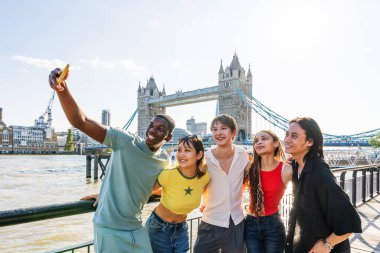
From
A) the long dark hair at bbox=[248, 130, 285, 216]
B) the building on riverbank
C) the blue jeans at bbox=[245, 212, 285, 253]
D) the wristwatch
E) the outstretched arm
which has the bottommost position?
the building on riverbank

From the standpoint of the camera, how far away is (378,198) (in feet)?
21.5


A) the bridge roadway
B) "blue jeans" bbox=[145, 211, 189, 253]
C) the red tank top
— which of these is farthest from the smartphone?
the bridge roadway

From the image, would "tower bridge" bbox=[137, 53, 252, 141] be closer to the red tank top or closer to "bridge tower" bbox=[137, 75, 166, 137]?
"bridge tower" bbox=[137, 75, 166, 137]

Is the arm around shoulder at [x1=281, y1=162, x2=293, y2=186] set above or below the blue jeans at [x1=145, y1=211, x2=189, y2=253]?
above

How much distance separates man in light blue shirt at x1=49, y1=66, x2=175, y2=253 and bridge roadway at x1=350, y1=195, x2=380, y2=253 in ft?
9.48

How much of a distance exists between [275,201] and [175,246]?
74cm

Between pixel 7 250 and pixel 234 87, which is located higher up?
pixel 234 87

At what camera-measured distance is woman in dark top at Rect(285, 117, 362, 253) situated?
154 cm

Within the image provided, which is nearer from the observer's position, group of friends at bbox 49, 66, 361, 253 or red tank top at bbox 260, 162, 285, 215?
group of friends at bbox 49, 66, 361, 253

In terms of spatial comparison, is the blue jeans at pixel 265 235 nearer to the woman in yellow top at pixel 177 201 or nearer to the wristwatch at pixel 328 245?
the woman in yellow top at pixel 177 201

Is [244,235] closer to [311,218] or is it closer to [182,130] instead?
[311,218]

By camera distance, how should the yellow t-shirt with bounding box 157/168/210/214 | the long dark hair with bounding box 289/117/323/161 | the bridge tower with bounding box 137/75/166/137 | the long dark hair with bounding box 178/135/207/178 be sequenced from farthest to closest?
the bridge tower with bounding box 137/75/166/137 < the long dark hair with bounding box 178/135/207/178 < the yellow t-shirt with bounding box 157/168/210/214 < the long dark hair with bounding box 289/117/323/161

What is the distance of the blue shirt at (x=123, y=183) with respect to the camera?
1.64 metres

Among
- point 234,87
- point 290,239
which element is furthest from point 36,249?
point 234,87
